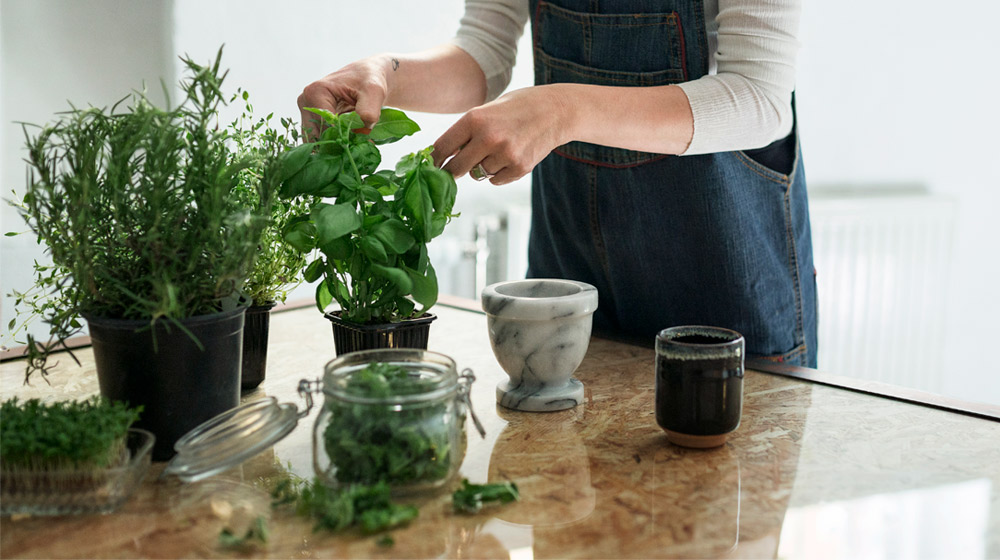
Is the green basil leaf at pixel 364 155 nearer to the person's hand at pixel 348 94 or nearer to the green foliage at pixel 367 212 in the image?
the green foliage at pixel 367 212

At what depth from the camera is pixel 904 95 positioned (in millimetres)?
2783

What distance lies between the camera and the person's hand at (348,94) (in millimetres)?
1042

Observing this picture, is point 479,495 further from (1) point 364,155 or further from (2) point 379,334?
(1) point 364,155

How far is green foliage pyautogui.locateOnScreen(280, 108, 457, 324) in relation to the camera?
0.83 meters

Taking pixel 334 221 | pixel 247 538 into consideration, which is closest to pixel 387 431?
pixel 247 538

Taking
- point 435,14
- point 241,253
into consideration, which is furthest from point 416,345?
point 435,14

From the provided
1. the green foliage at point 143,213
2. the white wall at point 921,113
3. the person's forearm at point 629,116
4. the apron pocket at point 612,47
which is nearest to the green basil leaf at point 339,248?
the green foliage at point 143,213

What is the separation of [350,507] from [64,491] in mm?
233

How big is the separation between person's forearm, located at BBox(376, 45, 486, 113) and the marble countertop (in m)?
0.56

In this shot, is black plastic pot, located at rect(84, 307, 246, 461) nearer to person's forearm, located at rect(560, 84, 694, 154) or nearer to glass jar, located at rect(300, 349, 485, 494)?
glass jar, located at rect(300, 349, 485, 494)

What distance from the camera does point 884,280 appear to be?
2811 millimetres

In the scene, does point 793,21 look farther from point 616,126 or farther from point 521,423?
point 521,423

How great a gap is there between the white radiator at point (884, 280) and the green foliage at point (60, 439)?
2.45 meters

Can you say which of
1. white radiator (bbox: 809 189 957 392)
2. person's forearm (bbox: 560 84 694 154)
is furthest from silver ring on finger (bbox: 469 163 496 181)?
white radiator (bbox: 809 189 957 392)
